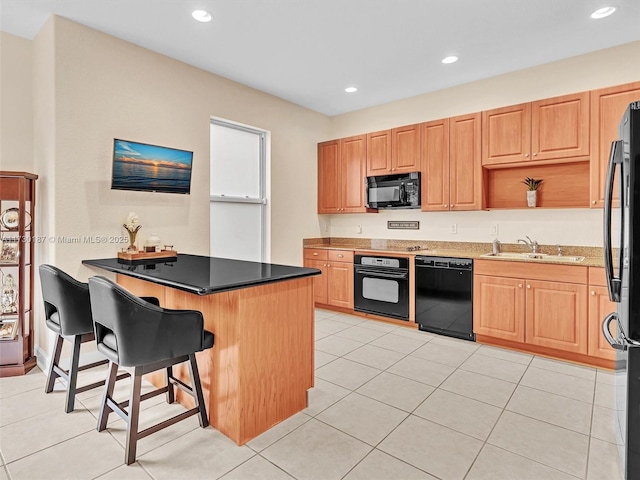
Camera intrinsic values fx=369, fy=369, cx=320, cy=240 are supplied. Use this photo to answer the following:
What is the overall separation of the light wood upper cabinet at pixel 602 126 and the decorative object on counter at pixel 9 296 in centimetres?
503

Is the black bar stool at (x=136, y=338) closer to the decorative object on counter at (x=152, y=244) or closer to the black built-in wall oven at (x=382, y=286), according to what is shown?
the decorative object on counter at (x=152, y=244)

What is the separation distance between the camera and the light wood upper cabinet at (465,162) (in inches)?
157

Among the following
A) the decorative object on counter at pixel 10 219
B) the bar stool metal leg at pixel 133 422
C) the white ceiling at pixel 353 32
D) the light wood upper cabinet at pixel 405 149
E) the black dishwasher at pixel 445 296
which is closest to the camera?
the bar stool metal leg at pixel 133 422

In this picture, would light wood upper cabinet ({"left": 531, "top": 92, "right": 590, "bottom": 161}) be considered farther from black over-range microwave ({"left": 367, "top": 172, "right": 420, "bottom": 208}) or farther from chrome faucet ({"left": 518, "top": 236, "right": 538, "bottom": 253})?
black over-range microwave ({"left": 367, "top": 172, "right": 420, "bottom": 208})

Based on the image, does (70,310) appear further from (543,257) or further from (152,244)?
(543,257)

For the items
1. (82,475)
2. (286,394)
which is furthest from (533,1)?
(82,475)

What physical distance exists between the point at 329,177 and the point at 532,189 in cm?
260

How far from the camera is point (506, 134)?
3.80 metres

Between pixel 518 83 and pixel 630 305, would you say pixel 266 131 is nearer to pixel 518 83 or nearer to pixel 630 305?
pixel 518 83

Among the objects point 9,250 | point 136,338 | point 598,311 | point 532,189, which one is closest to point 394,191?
point 532,189

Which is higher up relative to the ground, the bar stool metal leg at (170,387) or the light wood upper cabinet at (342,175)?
the light wood upper cabinet at (342,175)

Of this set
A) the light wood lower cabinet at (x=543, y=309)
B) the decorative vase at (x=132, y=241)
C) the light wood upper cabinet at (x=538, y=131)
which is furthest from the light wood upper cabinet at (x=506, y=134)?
the decorative vase at (x=132, y=241)

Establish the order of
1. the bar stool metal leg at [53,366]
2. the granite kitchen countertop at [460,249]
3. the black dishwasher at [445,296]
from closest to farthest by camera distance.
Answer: the bar stool metal leg at [53,366]
the granite kitchen countertop at [460,249]
the black dishwasher at [445,296]

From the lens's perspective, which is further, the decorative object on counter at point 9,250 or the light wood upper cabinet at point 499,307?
the light wood upper cabinet at point 499,307
